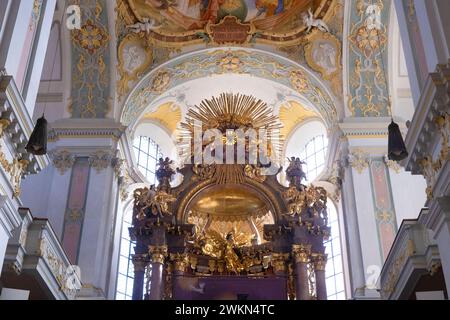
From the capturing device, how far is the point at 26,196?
15.7 m

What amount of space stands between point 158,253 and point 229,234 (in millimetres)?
2227

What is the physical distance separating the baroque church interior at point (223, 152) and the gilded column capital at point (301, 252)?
27mm

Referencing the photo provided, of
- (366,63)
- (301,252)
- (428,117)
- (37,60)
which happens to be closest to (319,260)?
(301,252)

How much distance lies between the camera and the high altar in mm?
14891

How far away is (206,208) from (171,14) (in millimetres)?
5273

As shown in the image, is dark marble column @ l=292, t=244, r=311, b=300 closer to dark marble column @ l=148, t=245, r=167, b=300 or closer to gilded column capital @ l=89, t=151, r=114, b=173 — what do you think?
dark marble column @ l=148, t=245, r=167, b=300

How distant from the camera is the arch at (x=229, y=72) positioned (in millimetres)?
17219

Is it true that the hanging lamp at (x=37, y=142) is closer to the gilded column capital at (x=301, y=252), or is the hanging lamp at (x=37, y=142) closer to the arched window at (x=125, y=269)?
the gilded column capital at (x=301, y=252)

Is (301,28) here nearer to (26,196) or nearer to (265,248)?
(265,248)

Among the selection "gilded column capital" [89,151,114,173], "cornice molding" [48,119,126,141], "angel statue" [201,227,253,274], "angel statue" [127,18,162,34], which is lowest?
"angel statue" [201,227,253,274]

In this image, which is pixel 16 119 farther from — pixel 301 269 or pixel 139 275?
pixel 301 269

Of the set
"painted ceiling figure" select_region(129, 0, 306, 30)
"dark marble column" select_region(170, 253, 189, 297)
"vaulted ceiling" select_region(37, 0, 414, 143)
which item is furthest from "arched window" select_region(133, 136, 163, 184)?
"dark marble column" select_region(170, 253, 189, 297)

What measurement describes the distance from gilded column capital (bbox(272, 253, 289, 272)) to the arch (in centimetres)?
388
